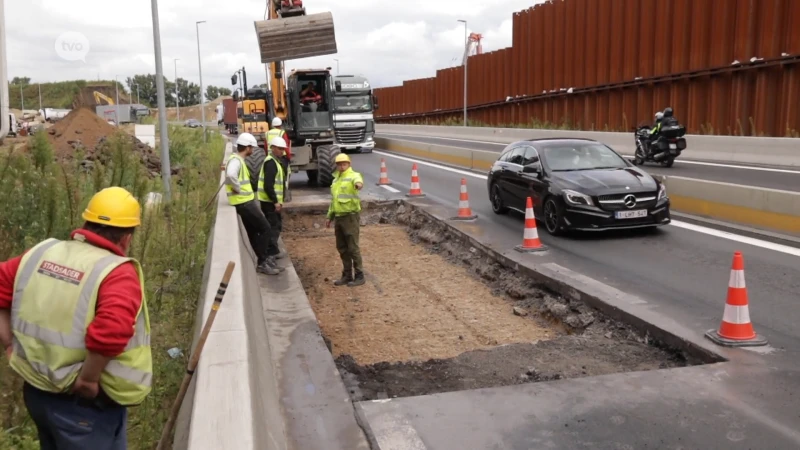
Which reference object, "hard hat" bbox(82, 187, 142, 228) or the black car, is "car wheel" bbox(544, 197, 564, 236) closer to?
the black car

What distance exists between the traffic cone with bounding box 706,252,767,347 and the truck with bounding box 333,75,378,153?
912 inches

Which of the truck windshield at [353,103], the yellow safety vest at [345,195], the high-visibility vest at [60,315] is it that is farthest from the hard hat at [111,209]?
the truck windshield at [353,103]

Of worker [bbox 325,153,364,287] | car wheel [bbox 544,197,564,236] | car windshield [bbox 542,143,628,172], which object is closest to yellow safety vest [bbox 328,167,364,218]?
worker [bbox 325,153,364,287]

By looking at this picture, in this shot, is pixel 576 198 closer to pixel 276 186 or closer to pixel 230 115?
pixel 276 186

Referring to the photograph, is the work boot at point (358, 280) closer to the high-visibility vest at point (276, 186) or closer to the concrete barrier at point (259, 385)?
the high-visibility vest at point (276, 186)

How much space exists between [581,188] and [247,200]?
201 inches

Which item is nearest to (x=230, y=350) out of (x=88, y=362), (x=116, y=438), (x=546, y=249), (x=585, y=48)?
(x=116, y=438)

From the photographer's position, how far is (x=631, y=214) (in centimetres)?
1066

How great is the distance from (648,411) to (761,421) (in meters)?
0.70

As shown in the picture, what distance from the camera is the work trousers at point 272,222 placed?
402 inches

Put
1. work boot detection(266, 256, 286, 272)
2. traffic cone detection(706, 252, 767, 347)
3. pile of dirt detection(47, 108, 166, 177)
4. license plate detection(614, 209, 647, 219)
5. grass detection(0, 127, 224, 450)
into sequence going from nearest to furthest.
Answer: grass detection(0, 127, 224, 450) < traffic cone detection(706, 252, 767, 347) < work boot detection(266, 256, 286, 272) < license plate detection(614, 209, 647, 219) < pile of dirt detection(47, 108, 166, 177)

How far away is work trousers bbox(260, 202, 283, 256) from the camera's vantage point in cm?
Result: 1020

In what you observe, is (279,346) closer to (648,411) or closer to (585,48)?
(648,411)

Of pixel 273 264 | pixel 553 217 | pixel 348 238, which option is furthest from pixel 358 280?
pixel 553 217
